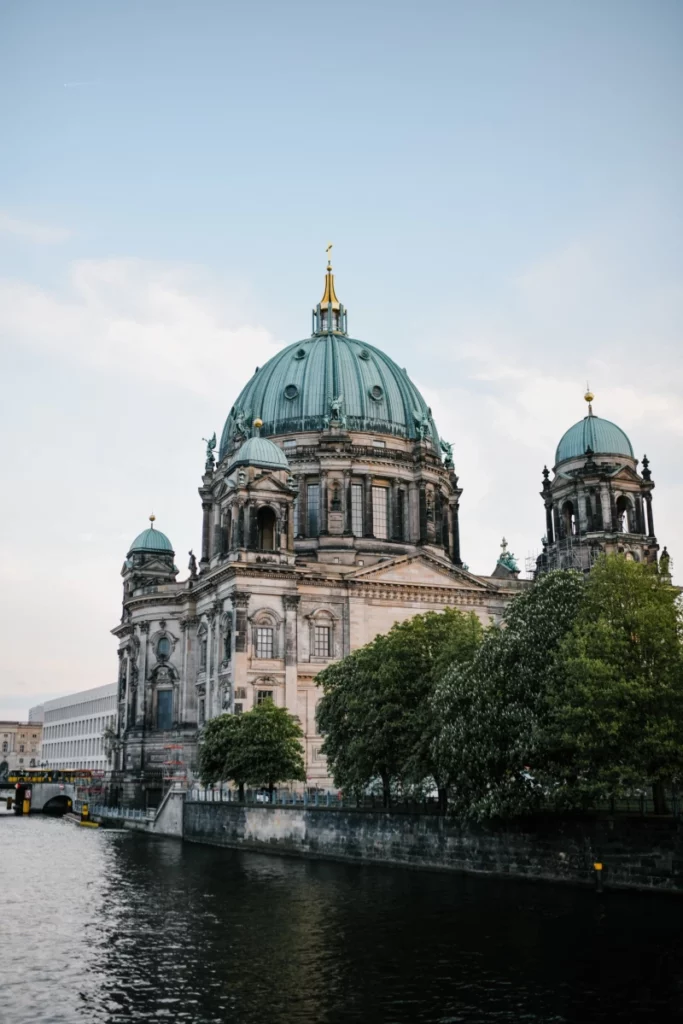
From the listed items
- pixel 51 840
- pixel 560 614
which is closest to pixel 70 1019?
pixel 560 614

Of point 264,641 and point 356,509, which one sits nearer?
point 264,641

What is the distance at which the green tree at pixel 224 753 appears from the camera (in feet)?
237

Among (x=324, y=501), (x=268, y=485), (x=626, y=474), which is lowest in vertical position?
(x=268, y=485)

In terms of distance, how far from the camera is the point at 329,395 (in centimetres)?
10425

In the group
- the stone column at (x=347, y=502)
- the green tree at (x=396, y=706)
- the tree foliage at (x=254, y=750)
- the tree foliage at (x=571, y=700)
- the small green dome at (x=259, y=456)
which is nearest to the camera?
the tree foliage at (x=571, y=700)

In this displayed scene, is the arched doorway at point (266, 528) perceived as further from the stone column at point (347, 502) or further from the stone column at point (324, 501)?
the stone column at point (347, 502)

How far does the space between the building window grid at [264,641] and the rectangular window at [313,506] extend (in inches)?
612

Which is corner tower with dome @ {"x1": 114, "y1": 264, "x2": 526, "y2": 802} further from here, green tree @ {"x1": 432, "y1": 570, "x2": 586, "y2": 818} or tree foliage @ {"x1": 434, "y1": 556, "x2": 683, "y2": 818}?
tree foliage @ {"x1": 434, "y1": 556, "x2": 683, "y2": 818}

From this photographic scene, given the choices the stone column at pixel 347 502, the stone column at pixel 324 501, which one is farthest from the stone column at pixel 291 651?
the stone column at pixel 347 502

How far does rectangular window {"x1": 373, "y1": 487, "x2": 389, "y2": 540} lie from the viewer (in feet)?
331

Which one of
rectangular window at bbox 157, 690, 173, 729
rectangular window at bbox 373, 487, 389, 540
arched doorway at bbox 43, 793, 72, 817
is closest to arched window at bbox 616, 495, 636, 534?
rectangular window at bbox 373, 487, 389, 540

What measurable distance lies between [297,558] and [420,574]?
10.9 m

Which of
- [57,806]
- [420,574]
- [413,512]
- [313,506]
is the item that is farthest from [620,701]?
[57,806]

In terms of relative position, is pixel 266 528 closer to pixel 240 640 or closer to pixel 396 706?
pixel 240 640
